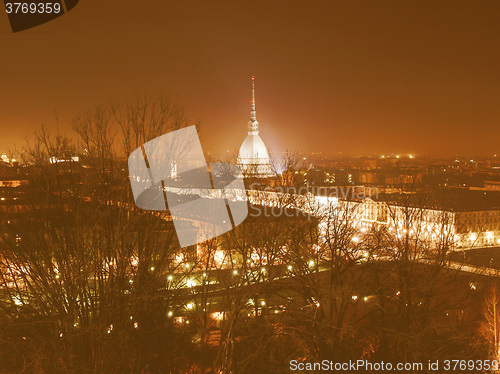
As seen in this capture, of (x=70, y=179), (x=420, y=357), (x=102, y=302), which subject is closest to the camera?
(x=102, y=302)

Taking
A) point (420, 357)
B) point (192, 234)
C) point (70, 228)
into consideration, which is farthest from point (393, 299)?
point (70, 228)

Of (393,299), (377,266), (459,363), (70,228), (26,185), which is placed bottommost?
(459,363)

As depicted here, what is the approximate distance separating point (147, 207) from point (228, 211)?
3875 millimetres

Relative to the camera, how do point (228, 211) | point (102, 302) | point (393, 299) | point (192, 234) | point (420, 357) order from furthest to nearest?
point (228, 211)
point (192, 234)
point (393, 299)
point (420, 357)
point (102, 302)

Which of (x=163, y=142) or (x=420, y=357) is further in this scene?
(x=420, y=357)

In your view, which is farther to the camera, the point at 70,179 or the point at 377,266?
the point at 377,266

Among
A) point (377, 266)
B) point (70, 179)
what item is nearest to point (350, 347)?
point (377, 266)

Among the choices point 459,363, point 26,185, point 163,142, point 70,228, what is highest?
point 163,142

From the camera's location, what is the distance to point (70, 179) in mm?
5469

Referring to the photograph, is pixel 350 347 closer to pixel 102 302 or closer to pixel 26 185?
pixel 102 302

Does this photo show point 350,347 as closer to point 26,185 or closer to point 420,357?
point 420,357

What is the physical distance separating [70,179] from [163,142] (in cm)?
120

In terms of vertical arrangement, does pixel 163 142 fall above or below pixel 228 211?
above

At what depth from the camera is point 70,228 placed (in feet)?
17.6
